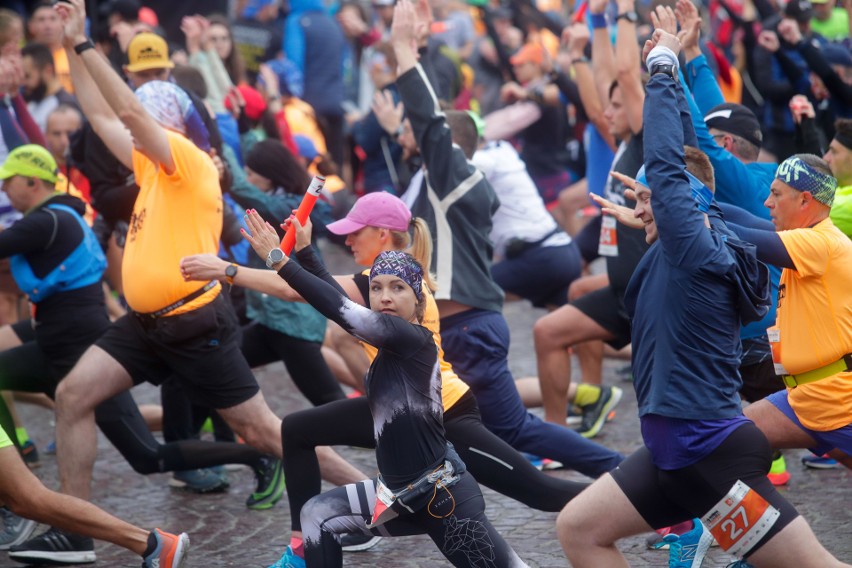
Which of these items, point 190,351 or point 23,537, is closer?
point 190,351

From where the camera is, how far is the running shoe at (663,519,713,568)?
16.0 ft

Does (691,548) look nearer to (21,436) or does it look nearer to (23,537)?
(23,537)

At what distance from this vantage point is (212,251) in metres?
5.74

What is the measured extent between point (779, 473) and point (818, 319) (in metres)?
1.69

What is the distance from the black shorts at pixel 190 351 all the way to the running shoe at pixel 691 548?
2.16 m

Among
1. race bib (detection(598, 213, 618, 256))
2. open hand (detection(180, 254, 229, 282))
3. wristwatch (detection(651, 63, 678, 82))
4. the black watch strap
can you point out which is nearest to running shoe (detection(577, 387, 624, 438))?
race bib (detection(598, 213, 618, 256))

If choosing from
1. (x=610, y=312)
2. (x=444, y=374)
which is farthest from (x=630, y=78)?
(x=444, y=374)

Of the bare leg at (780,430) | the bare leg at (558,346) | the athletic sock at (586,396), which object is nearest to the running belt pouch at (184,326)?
the bare leg at (558,346)

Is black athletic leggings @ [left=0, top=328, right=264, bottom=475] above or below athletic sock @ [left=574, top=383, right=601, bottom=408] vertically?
above

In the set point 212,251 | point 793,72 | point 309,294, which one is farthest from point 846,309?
point 793,72

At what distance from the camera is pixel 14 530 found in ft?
19.3

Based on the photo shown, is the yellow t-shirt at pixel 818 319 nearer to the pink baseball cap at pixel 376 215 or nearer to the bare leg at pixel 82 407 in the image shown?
the pink baseball cap at pixel 376 215

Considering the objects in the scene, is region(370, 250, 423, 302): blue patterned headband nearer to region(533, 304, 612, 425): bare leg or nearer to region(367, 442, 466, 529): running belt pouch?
region(367, 442, 466, 529): running belt pouch

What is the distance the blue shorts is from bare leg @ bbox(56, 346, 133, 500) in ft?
10.0
